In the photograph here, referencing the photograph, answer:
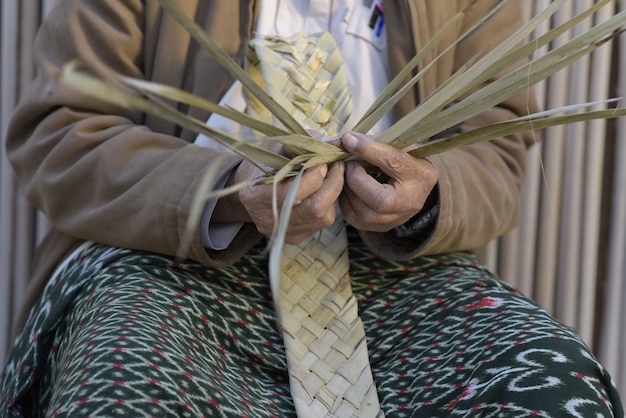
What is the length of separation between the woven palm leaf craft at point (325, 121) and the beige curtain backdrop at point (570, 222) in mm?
522

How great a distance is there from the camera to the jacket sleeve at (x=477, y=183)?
3.97 feet

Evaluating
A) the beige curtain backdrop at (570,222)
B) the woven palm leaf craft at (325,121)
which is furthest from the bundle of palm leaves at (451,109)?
the beige curtain backdrop at (570,222)

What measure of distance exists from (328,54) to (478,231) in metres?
0.35

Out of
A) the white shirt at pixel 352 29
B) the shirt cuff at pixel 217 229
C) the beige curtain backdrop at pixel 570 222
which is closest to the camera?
the shirt cuff at pixel 217 229

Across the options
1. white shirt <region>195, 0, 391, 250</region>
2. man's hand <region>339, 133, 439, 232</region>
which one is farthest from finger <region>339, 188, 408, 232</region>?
white shirt <region>195, 0, 391, 250</region>

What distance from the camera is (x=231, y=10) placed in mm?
1312

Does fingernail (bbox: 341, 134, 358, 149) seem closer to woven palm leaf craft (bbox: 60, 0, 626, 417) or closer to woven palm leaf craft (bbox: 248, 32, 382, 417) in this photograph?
woven palm leaf craft (bbox: 60, 0, 626, 417)

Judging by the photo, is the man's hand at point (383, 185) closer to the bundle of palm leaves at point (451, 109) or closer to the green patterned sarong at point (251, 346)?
the bundle of palm leaves at point (451, 109)

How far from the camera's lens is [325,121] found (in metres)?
1.24

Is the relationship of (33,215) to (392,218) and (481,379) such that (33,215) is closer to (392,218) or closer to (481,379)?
(392,218)

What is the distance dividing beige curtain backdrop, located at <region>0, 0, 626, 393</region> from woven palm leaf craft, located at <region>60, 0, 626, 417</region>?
0.52 m

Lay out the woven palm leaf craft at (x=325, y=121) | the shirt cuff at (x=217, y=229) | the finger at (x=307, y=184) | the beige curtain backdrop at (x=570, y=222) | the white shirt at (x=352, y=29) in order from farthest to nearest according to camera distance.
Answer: the beige curtain backdrop at (x=570, y=222) → the white shirt at (x=352, y=29) → the shirt cuff at (x=217, y=229) → the finger at (x=307, y=184) → the woven palm leaf craft at (x=325, y=121)

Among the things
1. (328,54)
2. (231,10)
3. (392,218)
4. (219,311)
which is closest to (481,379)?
(392,218)

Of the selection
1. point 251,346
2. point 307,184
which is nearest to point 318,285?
point 251,346
